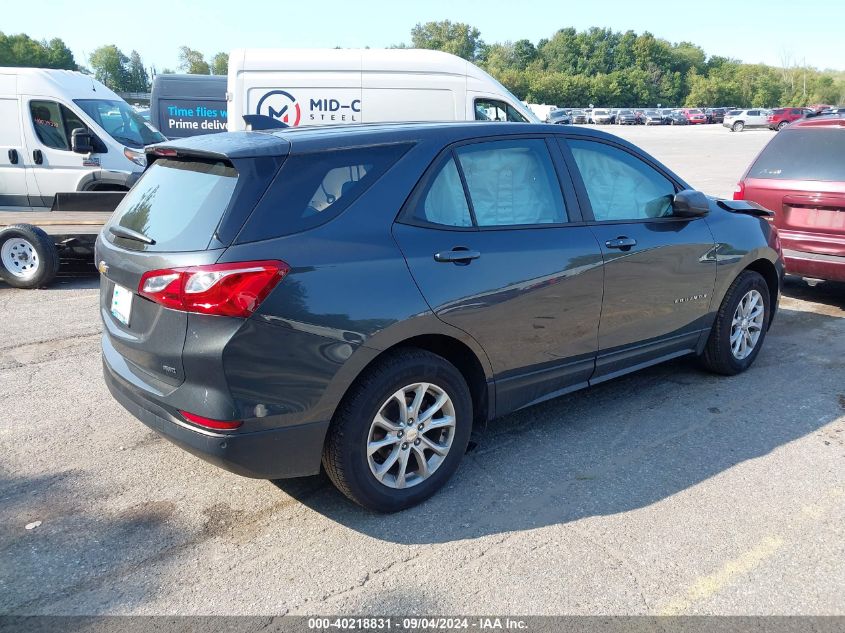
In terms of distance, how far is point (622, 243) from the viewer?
4.23 metres

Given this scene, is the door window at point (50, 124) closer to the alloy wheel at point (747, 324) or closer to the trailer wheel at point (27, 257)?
the trailer wheel at point (27, 257)

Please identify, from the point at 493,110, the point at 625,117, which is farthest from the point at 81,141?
the point at 625,117

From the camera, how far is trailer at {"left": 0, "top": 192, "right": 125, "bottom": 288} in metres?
7.56

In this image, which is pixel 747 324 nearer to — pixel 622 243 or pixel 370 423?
pixel 622 243

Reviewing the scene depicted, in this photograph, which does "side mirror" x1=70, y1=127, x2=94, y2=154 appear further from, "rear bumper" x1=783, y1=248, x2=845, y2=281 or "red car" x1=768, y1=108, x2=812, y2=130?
"red car" x1=768, y1=108, x2=812, y2=130

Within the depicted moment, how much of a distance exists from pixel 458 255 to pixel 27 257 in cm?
604

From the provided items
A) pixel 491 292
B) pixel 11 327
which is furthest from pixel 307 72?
pixel 491 292

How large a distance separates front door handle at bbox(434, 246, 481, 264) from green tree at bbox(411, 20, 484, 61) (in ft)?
465

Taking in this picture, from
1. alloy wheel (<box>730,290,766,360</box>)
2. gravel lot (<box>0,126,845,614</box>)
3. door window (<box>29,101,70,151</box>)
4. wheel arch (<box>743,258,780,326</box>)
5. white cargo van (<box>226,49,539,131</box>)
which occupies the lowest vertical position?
gravel lot (<box>0,126,845,614</box>)

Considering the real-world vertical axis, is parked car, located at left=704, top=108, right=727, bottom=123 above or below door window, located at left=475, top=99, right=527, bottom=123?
below

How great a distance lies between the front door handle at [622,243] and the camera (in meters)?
4.18

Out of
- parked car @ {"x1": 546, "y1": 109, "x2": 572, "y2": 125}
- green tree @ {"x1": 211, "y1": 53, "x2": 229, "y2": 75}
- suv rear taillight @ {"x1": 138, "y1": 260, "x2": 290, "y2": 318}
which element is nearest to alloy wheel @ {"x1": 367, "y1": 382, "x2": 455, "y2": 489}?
suv rear taillight @ {"x1": 138, "y1": 260, "x2": 290, "y2": 318}

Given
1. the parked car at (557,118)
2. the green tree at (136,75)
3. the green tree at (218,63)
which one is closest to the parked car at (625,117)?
the parked car at (557,118)

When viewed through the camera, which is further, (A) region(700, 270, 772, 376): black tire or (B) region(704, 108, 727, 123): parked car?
(B) region(704, 108, 727, 123): parked car
